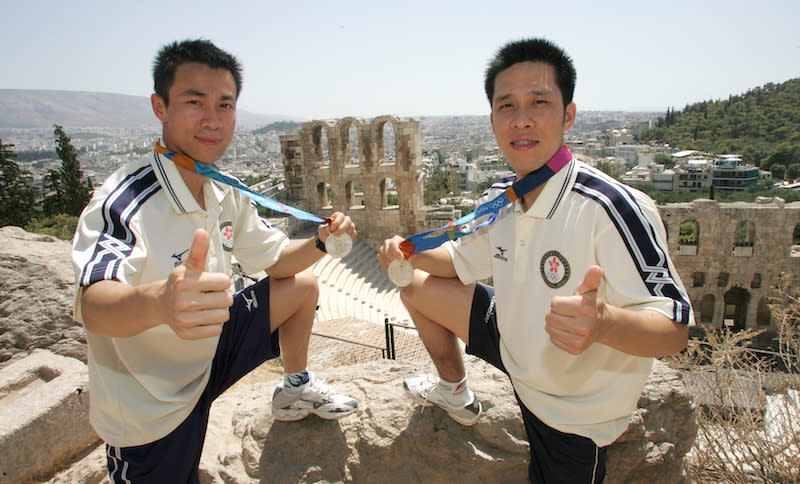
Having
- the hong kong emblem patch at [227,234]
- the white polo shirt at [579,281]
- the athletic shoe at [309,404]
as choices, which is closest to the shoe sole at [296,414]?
the athletic shoe at [309,404]

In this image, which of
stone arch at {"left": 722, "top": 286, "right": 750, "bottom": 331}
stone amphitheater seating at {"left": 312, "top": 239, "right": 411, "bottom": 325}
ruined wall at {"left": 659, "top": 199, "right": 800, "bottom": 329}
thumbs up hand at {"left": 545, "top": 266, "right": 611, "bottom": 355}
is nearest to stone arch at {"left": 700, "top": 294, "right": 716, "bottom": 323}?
ruined wall at {"left": 659, "top": 199, "right": 800, "bottom": 329}

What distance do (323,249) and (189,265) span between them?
1.40 metres

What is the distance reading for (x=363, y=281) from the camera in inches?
563

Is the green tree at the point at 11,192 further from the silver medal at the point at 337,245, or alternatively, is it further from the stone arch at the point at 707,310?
the stone arch at the point at 707,310

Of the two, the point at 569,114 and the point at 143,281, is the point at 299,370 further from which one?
the point at 569,114

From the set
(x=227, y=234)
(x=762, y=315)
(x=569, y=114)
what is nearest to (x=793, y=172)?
(x=762, y=315)

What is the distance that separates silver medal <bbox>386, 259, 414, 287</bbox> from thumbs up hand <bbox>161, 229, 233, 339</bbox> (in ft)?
4.41

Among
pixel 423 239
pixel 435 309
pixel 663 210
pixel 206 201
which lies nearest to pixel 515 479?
pixel 435 309

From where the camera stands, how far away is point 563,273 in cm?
207

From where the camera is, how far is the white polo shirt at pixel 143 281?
1.90 m

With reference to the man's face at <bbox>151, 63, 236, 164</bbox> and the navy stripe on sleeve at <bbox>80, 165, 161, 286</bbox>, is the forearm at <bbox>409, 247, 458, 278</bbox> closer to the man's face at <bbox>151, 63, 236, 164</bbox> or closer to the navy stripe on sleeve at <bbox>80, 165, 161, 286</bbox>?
the man's face at <bbox>151, 63, 236, 164</bbox>

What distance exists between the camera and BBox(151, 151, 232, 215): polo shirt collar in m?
2.22

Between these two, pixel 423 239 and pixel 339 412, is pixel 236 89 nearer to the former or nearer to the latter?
pixel 423 239

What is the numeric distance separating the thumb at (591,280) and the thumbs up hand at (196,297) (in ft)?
3.63
